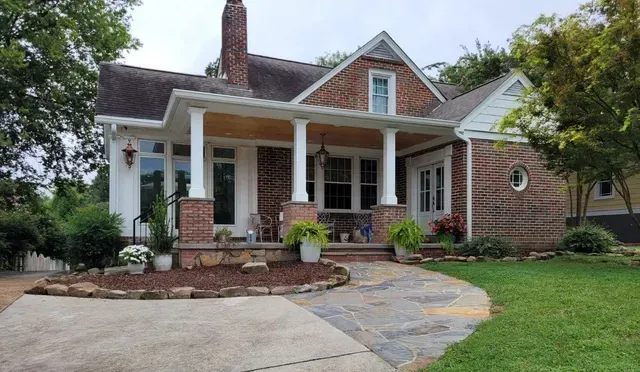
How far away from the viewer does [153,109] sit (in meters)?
10.4

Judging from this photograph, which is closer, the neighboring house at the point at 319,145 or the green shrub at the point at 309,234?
the green shrub at the point at 309,234

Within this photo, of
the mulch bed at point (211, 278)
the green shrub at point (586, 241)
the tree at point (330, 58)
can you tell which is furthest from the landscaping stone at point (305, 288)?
the tree at point (330, 58)

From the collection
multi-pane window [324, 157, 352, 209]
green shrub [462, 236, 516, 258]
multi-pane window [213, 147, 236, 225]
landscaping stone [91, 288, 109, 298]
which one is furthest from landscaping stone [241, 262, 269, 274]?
multi-pane window [324, 157, 352, 209]

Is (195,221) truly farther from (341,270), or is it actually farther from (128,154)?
(128,154)

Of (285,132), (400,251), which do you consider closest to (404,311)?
(400,251)

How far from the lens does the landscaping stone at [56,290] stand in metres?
6.03

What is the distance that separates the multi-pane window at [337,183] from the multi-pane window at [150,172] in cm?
413

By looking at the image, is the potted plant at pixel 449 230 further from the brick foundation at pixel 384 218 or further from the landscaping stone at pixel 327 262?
the landscaping stone at pixel 327 262

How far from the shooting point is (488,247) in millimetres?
9547

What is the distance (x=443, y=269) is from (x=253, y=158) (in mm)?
5502

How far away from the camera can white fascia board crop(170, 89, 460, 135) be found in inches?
322

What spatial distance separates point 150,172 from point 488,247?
754 centimetres

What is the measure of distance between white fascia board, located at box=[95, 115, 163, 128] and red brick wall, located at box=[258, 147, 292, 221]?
253cm

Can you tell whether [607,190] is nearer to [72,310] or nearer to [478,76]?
[478,76]
